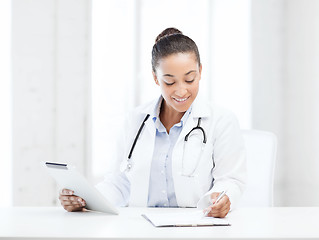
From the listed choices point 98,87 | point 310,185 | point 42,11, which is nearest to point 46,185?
point 98,87

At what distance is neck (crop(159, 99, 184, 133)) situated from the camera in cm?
176

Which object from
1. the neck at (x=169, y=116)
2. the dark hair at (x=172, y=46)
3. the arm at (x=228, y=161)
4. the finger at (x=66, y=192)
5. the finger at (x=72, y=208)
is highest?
the dark hair at (x=172, y=46)

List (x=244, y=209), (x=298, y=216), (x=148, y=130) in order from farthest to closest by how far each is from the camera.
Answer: (x=148, y=130), (x=244, y=209), (x=298, y=216)

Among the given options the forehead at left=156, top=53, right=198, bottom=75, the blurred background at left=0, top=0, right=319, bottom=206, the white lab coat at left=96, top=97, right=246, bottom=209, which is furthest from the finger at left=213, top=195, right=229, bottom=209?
the blurred background at left=0, top=0, right=319, bottom=206

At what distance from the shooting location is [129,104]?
324 centimetres

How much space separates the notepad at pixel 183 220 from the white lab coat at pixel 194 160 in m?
0.31

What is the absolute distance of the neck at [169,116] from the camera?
5.78ft

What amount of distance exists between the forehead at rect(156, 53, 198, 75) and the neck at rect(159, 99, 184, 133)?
0.22 meters

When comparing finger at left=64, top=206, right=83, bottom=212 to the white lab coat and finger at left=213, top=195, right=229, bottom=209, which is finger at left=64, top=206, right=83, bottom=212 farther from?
finger at left=213, top=195, right=229, bottom=209

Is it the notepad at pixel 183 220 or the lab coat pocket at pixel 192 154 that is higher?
the lab coat pocket at pixel 192 154

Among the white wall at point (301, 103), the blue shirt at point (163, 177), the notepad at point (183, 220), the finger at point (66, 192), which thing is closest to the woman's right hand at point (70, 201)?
the finger at point (66, 192)

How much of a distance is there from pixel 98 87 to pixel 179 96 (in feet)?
5.28

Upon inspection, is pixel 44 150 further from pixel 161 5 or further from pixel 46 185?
pixel 161 5

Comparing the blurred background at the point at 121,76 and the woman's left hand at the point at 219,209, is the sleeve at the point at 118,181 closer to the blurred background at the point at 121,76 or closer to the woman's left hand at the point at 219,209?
the woman's left hand at the point at 219,209
